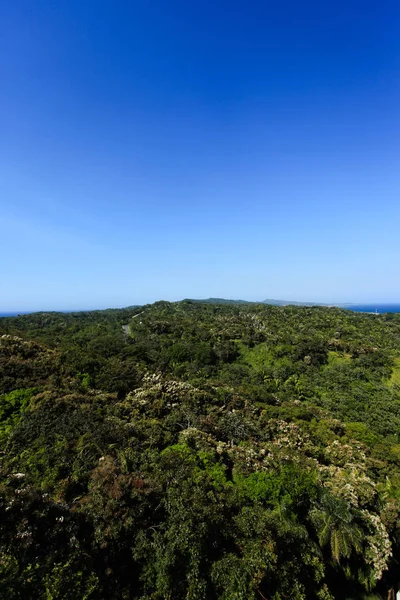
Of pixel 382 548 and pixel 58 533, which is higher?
pixel 58 533

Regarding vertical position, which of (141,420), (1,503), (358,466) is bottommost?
(358,466)

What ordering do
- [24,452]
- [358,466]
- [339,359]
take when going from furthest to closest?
1. [339,359]
2. [358,466]
3. [24,452]

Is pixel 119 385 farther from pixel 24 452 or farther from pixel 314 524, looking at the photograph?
pixel 314 524

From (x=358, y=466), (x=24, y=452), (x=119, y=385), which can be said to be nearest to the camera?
(x=24, y=452)

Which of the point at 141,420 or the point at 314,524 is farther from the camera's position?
the point at 141,420

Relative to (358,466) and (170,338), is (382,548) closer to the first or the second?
(358,466)

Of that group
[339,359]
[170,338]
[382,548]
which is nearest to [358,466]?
[382,548]
